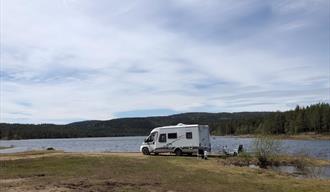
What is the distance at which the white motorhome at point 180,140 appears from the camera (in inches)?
1677

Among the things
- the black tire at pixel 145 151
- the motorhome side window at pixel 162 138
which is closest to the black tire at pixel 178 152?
the motorhome side window at pixel 162 138

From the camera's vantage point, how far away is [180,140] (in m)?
43.4

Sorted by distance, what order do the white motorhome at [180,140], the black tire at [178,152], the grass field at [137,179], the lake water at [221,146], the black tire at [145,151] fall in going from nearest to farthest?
the grass field at [137,179] → the white motorhome at [180,140] → the black tire at [178,152] → the black tire at [145,151] → the lake water at [221,146]

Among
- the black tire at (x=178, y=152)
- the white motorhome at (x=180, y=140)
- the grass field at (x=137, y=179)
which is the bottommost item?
the grass field at (x=137, y=179)

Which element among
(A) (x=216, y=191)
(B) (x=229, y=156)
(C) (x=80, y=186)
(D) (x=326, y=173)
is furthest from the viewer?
(B) (x=229, y=156)

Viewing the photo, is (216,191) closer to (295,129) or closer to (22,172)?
(22,172)

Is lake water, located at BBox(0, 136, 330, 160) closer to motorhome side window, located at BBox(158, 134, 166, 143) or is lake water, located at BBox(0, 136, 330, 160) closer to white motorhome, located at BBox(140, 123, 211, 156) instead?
white motorhome, located at BBox(140, 123, 211, 156)

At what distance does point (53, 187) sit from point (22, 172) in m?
7.94

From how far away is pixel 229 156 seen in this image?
43.2 m

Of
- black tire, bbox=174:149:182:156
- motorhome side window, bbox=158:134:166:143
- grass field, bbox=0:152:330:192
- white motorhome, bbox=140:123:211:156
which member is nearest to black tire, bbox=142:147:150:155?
white motorhome, bbox=140:123:211:156

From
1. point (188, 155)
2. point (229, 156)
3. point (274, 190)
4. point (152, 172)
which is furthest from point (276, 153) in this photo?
point (274, 190)

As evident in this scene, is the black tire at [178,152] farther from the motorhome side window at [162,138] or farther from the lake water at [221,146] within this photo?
the lake water at [221,146]

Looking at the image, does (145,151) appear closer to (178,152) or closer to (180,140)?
(178,152)

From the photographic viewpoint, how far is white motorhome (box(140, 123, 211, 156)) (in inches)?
1677
